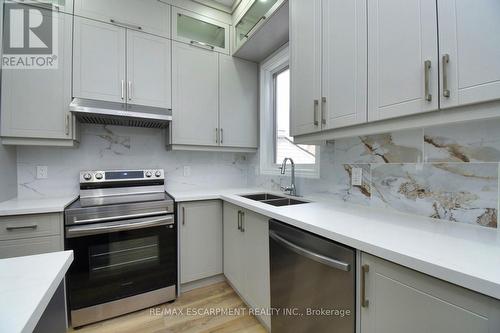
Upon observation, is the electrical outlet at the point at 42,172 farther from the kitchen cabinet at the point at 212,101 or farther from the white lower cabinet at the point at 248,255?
the white lower cabinet at the point at 248,255

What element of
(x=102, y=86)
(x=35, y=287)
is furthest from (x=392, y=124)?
(x=102, y=86)

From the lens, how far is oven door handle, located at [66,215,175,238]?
1.55 meters

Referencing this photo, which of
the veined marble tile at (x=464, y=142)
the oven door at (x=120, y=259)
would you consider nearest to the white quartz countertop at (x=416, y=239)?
the veined marble tile at (x=464, y=142)

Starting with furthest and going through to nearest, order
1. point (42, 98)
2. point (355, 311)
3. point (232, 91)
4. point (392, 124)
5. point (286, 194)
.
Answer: point (232, 91) → point (286, 194) → point (42, 98) → point (392, 124) → point (355, 311)

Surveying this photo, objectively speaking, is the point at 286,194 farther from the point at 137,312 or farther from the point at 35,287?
the point at 35,287

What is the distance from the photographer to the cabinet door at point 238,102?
2.42 metres

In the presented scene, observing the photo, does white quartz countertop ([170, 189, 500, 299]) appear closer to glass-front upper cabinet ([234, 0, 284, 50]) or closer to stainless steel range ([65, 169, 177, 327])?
stainless steel range ([65, 169, 177, 327])

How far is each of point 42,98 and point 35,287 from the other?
179 cm

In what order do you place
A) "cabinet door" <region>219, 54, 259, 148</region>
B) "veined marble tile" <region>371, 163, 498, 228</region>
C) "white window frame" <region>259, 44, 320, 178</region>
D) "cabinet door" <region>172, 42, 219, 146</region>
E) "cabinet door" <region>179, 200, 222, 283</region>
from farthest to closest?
"white window frame" <region>259, 44, 320, 178</region>
"cabinet door" <region>219, 54, 259, 148</region>
"cabinet door" <region>172, 42, 219, 146</region>
"cabinet door" <region>179, 200, 222, 283</region>
"veined marble tile" <region>371, 163, 498, 228</region>

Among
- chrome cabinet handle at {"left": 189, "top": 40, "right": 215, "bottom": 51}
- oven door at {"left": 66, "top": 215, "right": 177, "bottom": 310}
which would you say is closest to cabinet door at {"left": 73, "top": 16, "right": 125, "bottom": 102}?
chrome cabinet handle at {"left": 189, "top": 40, "right": 215, "bottom": 51}

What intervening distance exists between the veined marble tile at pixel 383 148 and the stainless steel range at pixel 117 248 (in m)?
1.46

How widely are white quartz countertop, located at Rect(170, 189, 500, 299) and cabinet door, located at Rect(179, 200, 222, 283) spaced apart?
2.80ft

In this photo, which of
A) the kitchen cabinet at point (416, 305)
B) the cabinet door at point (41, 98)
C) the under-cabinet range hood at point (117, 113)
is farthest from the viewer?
the under-cabinet range hood at point (117, 113)

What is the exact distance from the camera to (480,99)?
770mm
